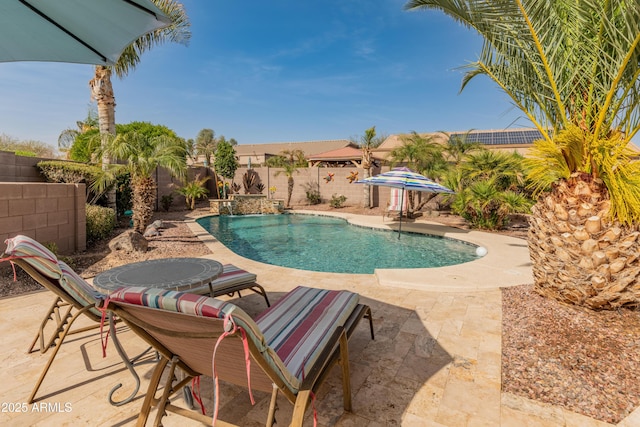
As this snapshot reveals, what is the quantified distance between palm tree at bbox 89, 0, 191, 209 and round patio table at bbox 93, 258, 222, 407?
8244mm

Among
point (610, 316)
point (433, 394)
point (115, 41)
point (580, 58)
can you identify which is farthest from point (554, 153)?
point (115, 41)

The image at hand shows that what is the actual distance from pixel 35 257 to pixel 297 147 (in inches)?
1950

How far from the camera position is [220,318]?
1313 mm

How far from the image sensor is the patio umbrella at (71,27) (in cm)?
269

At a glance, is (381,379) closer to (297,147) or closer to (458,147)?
(458,147)

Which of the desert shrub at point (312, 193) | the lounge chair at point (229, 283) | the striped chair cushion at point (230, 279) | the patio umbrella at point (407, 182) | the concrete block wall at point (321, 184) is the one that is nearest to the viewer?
the lounge chair at point (229, 283)

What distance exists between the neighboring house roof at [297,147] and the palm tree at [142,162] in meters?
37.7

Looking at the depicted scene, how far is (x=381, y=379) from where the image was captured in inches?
105

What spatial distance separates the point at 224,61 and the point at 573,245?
18.4m

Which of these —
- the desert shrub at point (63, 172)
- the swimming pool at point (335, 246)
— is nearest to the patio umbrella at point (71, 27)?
the swimming pool at point (335, 246)

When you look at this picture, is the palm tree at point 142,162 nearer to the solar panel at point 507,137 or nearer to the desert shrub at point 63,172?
the desert shrub at point 63,172

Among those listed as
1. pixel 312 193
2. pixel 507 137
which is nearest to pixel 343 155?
pixel 312 193

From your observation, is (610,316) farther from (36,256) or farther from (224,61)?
(224,61)

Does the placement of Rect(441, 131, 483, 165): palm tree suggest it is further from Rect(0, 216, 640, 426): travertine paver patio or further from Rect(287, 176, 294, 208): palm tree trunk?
Rect(0, 216, 640, 426): travertine paver patio
